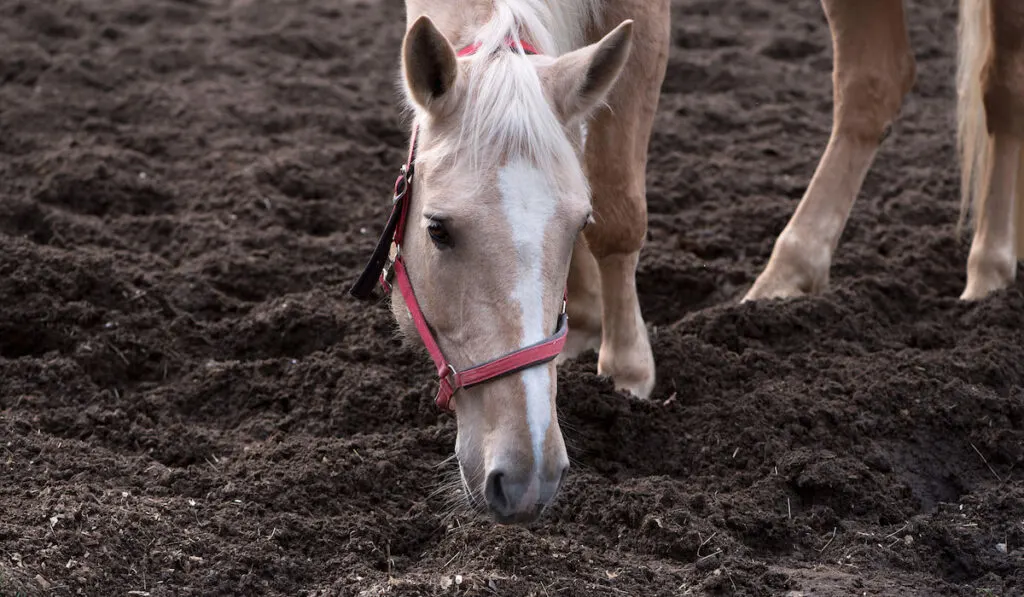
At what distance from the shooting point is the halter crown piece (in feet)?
7.99

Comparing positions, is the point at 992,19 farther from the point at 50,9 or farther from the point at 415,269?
the point at 50,9

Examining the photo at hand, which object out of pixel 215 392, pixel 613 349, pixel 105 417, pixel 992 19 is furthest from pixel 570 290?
pixel 992 19

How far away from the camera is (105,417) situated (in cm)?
341

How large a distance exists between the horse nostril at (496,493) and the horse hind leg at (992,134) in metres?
2.67

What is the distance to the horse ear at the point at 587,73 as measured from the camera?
2645mm

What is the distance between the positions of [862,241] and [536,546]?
2.65 meters

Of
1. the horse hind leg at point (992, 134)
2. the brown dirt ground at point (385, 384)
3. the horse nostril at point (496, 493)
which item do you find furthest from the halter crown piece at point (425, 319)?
the horse hind leg at point (992, 134)

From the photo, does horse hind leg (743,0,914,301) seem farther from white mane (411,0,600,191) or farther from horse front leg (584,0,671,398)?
white mane (411,0,600,191)

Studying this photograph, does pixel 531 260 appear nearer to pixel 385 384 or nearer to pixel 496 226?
pixel 496 226

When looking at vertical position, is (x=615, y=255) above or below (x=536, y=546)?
above

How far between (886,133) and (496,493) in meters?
2.89

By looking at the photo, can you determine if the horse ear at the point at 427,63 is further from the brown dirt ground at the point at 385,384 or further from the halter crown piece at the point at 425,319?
the brown dirt ground at the point at 385,384

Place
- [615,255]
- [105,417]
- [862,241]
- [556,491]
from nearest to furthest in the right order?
[556,491], [105,417], [615,255], [862,241]

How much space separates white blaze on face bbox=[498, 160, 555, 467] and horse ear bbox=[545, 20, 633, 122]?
281 mm
